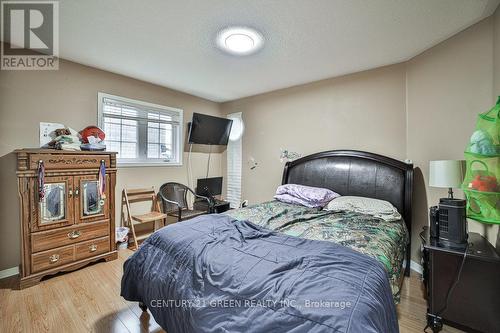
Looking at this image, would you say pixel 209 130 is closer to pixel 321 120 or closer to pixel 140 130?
pixel 140 130

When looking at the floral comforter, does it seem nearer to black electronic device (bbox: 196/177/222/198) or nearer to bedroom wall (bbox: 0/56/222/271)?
black electronic device (bbox: 196/177/222/198)

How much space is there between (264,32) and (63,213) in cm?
279

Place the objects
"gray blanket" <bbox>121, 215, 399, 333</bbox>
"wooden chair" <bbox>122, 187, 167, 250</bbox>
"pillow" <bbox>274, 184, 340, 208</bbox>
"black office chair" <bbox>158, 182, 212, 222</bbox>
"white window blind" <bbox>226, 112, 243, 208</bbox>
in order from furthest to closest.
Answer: "white window blind" <bbox>226, 112, 243, 208</bbox>, "black office chair" <bbox>158, 182, 212, 222</bbox>, "wooden chair" <bbox>122, 187, 167, 250</bbox>, "pillow" <bbox>274, 184, 340, 208</bbox>, "gray blanket" <bbox>121, 215, 399, 333</bbox>

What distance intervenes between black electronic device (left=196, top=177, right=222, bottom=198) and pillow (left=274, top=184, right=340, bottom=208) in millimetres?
1568

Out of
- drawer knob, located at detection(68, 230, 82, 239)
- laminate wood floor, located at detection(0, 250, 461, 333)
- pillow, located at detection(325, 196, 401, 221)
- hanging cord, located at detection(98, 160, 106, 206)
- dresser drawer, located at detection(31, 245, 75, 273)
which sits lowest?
laminate wood floor, located at detection(0, 250, 461, 333)

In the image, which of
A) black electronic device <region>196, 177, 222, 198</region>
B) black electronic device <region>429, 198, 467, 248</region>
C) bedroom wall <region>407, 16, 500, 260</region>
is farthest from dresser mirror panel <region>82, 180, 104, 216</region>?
bedroom wall <region>407, 16, 500, 260</region>

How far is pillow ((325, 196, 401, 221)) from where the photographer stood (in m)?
2.23

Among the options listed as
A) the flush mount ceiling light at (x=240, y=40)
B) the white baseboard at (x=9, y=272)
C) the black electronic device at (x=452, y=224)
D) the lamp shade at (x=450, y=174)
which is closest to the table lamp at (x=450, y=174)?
the lamp shade at (x=450, y=174)

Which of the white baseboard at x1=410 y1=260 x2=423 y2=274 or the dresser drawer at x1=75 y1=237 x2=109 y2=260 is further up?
the dresser drawer at x1=75 y1=237 x2=109 y2=260

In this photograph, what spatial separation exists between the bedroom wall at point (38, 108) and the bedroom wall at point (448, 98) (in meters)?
3.65

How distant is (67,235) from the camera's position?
2451 mm

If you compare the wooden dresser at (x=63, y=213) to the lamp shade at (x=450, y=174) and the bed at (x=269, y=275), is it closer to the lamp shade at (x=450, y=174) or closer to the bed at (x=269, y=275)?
the bed at (x=269, y=275)

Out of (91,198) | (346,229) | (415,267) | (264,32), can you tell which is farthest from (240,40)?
(415,267)

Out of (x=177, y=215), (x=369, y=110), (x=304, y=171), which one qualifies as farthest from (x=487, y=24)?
(x=177, y=215)
